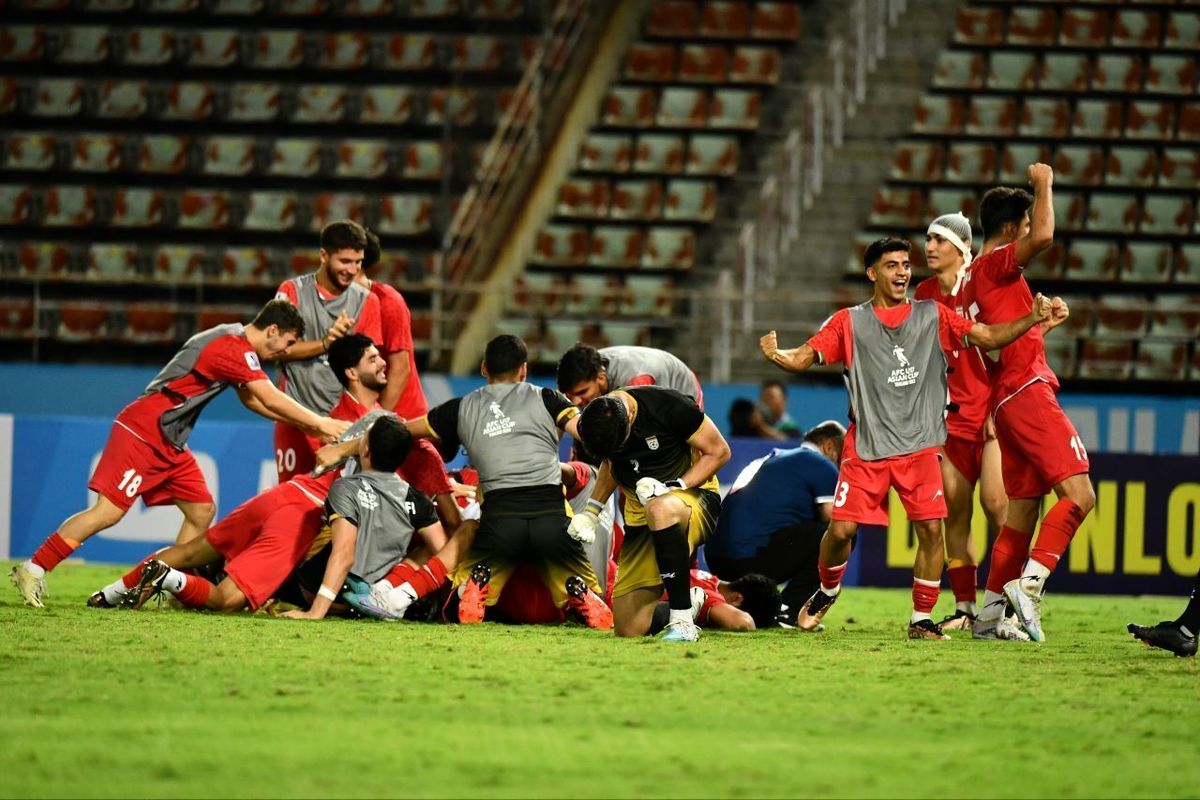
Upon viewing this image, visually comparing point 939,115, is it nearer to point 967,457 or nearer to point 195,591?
point 967,457

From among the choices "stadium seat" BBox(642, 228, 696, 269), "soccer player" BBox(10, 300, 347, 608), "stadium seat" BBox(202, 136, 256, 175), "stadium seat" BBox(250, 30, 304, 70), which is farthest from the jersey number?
"stadium seat" BBox(250, 30, 304, 70)

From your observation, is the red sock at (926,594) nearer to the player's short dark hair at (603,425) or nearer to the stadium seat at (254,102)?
the player's short dark hair at (603,425)

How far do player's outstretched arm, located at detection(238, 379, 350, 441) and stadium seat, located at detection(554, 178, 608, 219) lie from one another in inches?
377

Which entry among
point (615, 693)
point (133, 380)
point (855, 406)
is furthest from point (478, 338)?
point (615, 693)

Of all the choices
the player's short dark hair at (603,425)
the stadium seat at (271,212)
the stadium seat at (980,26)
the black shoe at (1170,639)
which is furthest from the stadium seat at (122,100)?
the black shoe at (1170,639)

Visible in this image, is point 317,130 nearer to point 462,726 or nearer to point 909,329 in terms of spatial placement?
point 909,329

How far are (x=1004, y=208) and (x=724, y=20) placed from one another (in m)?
11.8

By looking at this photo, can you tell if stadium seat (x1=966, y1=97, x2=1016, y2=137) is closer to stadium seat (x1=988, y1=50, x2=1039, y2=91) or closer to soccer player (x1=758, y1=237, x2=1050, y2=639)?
stadium seat (x1=988, y1=50, x2=1039, y2=91)

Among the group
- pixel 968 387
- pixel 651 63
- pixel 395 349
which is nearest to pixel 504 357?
pixel 395 349

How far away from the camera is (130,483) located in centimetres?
938

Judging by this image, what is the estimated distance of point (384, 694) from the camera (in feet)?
19.5

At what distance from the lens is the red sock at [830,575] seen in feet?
28.5

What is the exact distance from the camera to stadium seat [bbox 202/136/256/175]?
64.5 feet

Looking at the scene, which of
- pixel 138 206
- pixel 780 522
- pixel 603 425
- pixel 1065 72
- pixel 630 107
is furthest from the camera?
pixel 630 107
